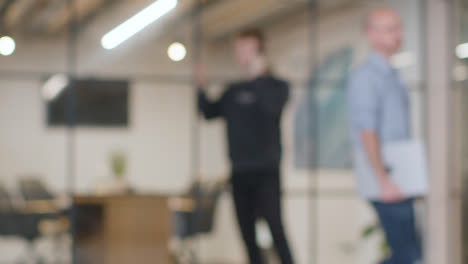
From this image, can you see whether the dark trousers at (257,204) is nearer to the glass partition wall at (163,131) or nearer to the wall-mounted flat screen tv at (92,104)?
the glass partition wall at (163,131)

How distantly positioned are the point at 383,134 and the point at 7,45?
8.80ft

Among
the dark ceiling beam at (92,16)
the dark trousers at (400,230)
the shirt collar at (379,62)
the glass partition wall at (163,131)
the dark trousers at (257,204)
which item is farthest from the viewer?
the dark ceiling beam at (92,16)

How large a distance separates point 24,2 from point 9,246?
67.6 inches

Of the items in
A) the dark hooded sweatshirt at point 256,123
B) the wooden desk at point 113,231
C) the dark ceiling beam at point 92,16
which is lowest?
the wooden desk at point 113,231

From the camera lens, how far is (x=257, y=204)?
4.70 m

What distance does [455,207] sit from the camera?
6.59m

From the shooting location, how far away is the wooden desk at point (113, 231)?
5398 mm

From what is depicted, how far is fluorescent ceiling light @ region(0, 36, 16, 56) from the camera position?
5.33m

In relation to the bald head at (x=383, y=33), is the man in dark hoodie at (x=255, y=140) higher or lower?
lower

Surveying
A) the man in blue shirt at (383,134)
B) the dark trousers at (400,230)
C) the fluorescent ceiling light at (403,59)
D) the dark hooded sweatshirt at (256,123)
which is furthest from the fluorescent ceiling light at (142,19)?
the fluorescent ceiling light at (403,59)

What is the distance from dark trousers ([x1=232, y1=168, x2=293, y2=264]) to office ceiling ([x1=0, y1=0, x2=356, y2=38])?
1.33 m

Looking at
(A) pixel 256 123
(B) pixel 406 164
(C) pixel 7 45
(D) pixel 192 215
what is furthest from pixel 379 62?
(C) pixel 7 45

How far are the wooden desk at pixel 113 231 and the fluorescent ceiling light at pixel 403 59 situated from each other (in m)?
2.45

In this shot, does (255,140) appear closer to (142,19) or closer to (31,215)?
(31,215)
